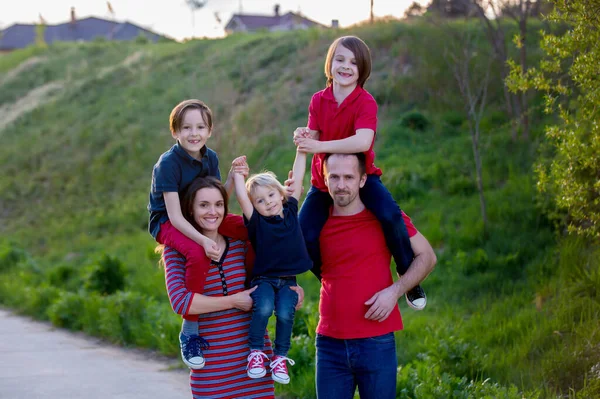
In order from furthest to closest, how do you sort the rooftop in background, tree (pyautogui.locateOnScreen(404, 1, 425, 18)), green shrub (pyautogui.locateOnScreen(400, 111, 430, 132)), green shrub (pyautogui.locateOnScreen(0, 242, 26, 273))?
the rooftop in background, tree (pyautogui.locateOnScreen(404, 1, 425, 18)), green shrub (pyautogui.locateOnScreen(400, 111, 430, 132)), green shrub (pyautogui.locateOnScreen(0, 242, 26, 273))

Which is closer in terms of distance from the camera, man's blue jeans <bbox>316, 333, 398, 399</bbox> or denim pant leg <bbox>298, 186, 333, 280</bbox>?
man's blue jeans <bbox>316, 333, 398, 399</bbox>

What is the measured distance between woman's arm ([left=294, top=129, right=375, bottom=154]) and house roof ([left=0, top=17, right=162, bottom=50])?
77.1 meters

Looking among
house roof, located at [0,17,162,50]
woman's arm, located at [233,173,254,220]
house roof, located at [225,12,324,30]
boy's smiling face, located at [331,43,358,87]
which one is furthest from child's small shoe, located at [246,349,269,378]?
house roof, located at [0,17,162,50]

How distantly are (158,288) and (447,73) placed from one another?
8.59m

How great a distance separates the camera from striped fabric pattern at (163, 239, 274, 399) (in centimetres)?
378

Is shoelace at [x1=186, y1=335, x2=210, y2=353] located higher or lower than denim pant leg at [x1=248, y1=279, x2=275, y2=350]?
lower

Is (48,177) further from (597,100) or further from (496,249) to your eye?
(597,100)

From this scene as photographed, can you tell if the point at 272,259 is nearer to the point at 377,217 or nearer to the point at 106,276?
the point at 377,217

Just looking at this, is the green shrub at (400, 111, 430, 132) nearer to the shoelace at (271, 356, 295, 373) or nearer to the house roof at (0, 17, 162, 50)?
the shoelace at (271, 356, 295, 373)

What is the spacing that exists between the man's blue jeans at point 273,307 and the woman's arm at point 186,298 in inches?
2.1

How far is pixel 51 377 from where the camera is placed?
7.53m

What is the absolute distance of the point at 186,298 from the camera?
3678 millimetres

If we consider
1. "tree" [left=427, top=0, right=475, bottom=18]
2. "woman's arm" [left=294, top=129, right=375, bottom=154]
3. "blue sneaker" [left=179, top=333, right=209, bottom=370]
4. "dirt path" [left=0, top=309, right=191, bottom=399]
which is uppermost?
"tree" [left=427, top=0, right=475, bottom=18]

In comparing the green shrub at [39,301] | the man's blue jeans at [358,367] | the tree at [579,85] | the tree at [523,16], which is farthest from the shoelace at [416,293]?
the tree at [523,16]
